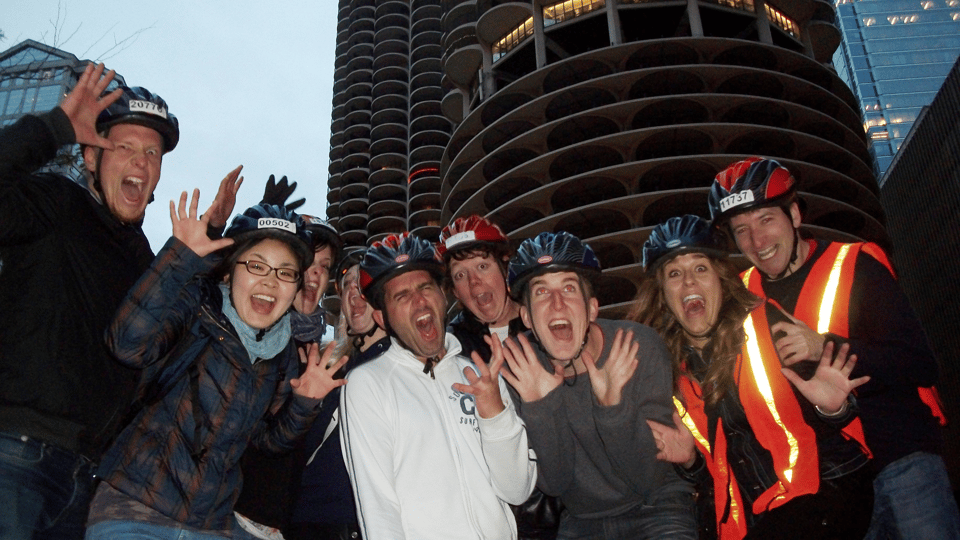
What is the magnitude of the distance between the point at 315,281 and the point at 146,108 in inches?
90.9

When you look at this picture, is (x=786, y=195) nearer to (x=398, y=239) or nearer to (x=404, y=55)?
(x=398, y=239)

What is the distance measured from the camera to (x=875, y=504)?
427 cm

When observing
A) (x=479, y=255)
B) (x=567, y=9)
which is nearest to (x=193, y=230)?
(x=479, y=255)

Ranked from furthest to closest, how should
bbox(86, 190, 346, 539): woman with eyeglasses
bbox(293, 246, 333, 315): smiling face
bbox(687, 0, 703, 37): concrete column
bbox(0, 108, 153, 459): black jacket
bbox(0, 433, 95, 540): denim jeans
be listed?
bbox(687, 0, 703, 37): concrete column → bbox(293, 246, 333, 315): smiling face → bbox(86, 190, 346, 539): woman with eyeglasses → bbox(0, 108, 153, 459): black jacket → bbox(0, 433, 95, 540): denim jeans

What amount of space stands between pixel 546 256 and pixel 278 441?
2.68 meters

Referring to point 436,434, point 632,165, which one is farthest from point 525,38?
point 436,434

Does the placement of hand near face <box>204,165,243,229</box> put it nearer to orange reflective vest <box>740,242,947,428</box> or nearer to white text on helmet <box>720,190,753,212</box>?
white text on helmet <box>720,190,753,212</box>

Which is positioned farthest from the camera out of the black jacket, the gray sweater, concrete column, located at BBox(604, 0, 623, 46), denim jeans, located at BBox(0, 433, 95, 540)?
concrete column, located at BBox(604, 0, 623, 46)

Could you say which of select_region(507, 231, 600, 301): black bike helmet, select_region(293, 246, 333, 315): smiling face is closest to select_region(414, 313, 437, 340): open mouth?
select_region(507, 231, 600, 301): black bike helmet

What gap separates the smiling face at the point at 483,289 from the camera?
690cm

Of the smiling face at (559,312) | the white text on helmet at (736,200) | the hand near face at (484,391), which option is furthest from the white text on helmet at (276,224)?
the white text on helmet at (736,200)

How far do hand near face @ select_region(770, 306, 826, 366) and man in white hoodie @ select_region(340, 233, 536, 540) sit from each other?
2051mm

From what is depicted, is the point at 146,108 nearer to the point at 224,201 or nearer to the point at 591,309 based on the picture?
the point at 224,201

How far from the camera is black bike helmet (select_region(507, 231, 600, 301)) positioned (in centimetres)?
520
